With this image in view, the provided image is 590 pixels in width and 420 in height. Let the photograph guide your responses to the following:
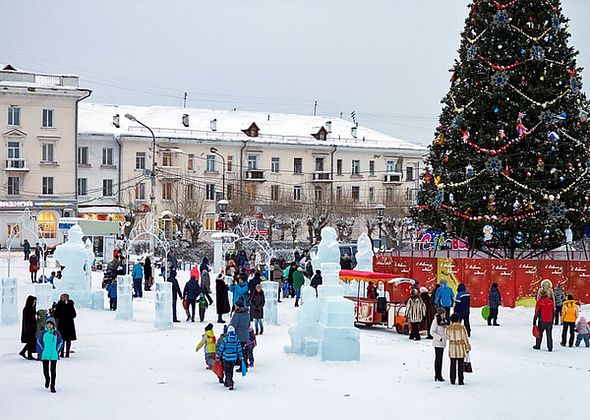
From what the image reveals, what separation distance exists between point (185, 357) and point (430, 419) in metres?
7.10

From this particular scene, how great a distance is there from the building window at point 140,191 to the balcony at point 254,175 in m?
8.12

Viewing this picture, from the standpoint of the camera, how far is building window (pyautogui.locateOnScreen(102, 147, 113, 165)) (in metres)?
71.8

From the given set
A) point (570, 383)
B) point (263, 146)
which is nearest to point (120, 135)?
point (263, 146)

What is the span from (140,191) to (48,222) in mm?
8587

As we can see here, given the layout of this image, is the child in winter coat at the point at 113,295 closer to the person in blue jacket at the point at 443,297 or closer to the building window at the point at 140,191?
the person in blue jacket at the point at 443,297

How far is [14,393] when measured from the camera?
1488cm

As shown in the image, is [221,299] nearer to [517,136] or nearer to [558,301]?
[558,301]

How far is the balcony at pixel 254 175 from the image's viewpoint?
7500cm

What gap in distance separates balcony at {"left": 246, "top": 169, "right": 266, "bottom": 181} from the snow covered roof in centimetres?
245

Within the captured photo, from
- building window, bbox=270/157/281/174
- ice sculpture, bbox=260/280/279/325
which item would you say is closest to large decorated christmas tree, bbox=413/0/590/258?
ice sculpture, bbox=260/280/279/325

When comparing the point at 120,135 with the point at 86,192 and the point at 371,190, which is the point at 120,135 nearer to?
the point at 86,192

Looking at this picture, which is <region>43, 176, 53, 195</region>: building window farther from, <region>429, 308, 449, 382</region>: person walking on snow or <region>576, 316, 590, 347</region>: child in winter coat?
<region>429, 308, 449, 382</region>: person walking on snow

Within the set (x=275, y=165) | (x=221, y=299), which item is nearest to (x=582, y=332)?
(x=221, y=299)

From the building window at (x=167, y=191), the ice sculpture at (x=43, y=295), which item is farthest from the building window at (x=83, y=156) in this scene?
the ice sculpture at (x=43, y=295)
